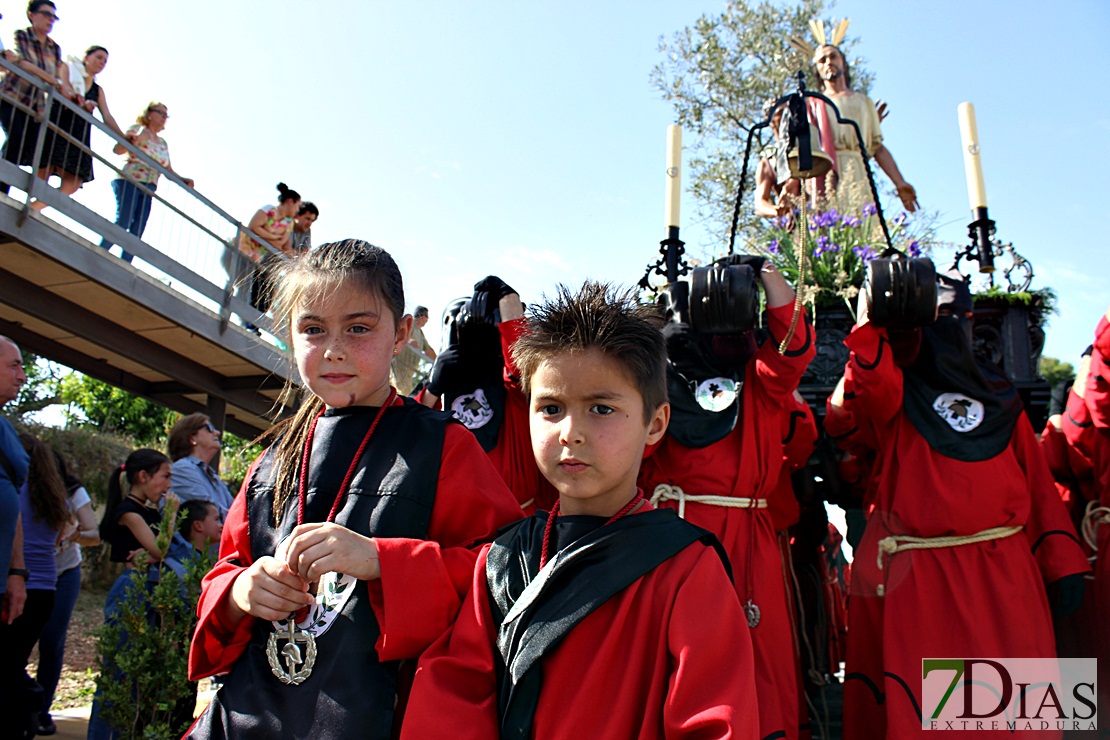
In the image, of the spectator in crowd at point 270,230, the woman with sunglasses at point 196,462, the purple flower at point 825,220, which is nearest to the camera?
the purple flower at point 825,220

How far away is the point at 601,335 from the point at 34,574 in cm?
387

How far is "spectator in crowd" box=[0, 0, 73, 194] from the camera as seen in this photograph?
6668 mm

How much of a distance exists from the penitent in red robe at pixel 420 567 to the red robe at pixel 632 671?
0.07 metres

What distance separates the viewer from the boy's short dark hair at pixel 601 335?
1892 mm

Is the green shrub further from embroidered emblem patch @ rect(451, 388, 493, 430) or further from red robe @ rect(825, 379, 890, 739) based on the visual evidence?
red robe @ rect(825, 379, 890, 739)

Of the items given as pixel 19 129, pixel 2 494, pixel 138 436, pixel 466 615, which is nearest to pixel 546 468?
pixel 466 615

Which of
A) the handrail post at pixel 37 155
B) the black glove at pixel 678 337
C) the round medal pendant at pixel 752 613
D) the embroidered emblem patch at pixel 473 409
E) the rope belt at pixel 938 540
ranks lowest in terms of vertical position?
the round medal pendant at pixel 752 613

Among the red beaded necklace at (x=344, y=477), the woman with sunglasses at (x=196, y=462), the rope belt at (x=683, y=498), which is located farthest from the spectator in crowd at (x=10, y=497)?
the rope belt at (x=683, y=498)

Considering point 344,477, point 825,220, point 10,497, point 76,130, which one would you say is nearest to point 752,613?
point 344,477

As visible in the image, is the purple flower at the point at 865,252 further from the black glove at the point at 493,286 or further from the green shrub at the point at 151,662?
the green shrub at the point at 151,662

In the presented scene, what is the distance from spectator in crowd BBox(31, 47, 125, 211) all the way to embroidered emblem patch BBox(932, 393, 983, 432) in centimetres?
665

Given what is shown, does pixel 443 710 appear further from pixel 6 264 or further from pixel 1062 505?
pixel 6 264

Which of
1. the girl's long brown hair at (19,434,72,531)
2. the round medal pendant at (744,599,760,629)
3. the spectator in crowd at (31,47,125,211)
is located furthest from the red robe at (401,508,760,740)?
the spectator in crowd at (31,47,125,211)

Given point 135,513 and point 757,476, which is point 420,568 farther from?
point 135,513
